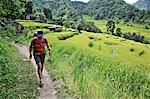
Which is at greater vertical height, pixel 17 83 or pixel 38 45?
pixel 38 45

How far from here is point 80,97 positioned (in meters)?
10.7

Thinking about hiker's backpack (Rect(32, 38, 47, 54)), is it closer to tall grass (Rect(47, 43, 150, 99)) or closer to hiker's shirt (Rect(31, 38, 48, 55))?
hiker's shirt (Rect(31, 38, 48, 55))

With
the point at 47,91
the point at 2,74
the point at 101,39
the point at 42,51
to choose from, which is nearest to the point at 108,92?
the point at 47,91

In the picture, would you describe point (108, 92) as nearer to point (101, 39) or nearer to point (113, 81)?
point (113, 81)

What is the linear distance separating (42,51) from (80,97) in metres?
3.13

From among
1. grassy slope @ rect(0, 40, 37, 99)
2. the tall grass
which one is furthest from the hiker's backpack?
the tall grass

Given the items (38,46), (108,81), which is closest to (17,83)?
(38,46)

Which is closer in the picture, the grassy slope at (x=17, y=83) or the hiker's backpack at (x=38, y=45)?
the grassy slope at (x=17, y=83)

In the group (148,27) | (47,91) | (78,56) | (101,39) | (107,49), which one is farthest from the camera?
(148,27)

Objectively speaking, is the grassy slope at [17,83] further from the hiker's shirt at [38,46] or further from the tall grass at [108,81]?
the tall grass at [108,81]

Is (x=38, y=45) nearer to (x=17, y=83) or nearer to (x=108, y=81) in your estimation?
(x=17, y=83)

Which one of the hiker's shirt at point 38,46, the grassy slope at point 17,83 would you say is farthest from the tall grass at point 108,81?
the hiker's shirt at point 38,46

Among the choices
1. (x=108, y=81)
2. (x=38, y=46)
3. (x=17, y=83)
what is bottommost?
(x=17, y=83)

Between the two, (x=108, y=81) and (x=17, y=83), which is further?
(x=17, y=83)
